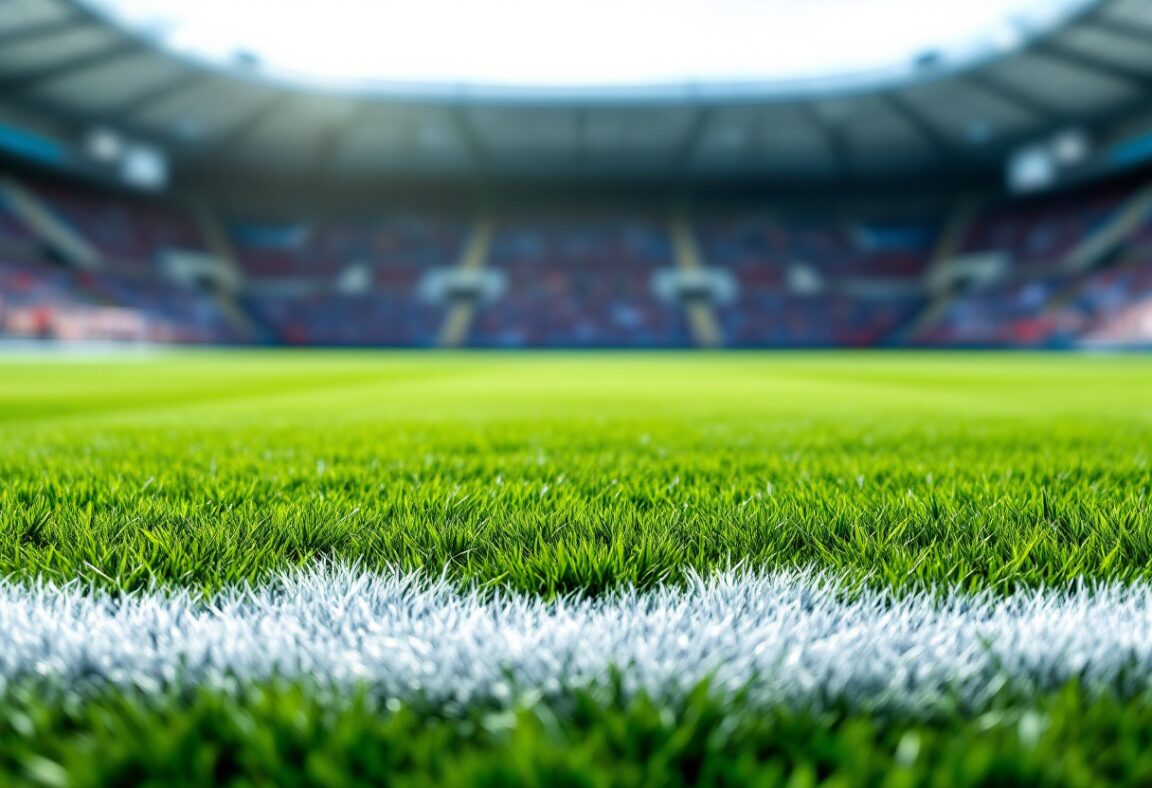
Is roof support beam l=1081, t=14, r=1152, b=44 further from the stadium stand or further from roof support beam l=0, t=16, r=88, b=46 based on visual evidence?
roof support beam l=0, t=16, r=88, b=46

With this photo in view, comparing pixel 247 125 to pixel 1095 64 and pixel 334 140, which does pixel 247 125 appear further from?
pixel 1095 64

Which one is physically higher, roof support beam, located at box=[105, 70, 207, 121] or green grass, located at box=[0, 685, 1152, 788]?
roof support beam, located at box=[105, 70, 207, 121]

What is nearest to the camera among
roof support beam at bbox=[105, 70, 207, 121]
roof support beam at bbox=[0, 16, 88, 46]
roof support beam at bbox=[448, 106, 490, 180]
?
roof support beam at bbox=[0, 16, 88, 46]

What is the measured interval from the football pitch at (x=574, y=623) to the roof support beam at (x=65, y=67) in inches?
1031

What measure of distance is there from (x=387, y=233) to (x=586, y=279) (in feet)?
34.0

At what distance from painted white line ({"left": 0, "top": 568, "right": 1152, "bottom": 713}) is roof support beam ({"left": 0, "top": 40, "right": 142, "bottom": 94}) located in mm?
26721

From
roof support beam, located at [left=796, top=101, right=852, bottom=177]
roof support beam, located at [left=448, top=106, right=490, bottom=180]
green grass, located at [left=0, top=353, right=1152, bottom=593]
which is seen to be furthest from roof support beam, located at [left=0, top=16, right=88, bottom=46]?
roof support beam, located at [left=796, top=101, right=852, bottom=177]

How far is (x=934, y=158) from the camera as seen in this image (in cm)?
3033

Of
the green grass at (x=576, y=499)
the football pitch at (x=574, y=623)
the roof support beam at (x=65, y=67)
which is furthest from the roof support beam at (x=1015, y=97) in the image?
the roof support beam at (x=65, y=67)

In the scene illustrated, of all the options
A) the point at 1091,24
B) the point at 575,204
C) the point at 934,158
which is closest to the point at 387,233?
the point at 575,204

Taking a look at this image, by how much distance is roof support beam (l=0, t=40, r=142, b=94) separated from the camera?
21.7 meters

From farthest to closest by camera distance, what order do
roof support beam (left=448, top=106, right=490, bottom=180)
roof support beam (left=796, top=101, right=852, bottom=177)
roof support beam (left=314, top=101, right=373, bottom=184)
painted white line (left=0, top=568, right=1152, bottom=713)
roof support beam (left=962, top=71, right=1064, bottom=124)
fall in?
roof support beam (left=448, top=106, right=490, bottom=180) < roof support beam (left=314, top=101, right=373, bottom=184) < roof support beam (left=796, top=101, right=852, bottom=177) < roof support beam (left=962, top=71, right=1064, bottom=124) < painted white line (left=0, top=568, right=1152, bottom=713)

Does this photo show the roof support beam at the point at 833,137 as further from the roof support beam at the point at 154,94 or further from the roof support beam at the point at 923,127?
the roof support beam at the point at 154,94

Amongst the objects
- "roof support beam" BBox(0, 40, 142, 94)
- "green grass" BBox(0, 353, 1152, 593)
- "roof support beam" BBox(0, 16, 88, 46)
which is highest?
"roof support beam" BBox(0, 16, 88, 46)
